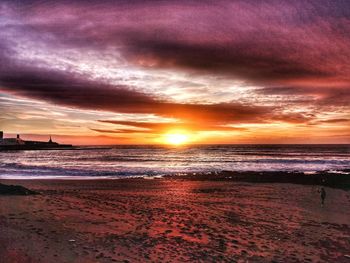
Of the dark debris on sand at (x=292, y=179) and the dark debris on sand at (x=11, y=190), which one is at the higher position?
the dark debris on sand at (x=11, y=190)

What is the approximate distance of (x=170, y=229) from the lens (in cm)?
1198

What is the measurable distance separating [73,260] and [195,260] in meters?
3.15

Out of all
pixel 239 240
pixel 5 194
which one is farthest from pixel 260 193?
pixel 5 194

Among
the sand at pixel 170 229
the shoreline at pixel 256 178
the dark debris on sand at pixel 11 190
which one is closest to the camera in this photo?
the sand at pixel 170 229

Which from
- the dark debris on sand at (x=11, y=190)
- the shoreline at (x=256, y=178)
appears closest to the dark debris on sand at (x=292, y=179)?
the shoreline at (x=256, y=178)

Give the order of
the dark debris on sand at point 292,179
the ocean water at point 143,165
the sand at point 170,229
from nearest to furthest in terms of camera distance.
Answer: the sand at point 170,229 < the dark debris on sand at point 292,179 < the ocean water at point 143,165

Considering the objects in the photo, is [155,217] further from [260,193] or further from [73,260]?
[260,193]

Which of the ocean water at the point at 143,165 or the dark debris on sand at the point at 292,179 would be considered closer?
the dark debris on sand at the point at 292,179

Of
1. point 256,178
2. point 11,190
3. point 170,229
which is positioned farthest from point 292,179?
point 11,190

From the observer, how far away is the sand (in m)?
9.22

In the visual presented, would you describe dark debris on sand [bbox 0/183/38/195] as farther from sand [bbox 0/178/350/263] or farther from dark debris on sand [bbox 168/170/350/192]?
dark debris on sand [bbox 168/170/350/192]

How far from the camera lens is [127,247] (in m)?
9.73

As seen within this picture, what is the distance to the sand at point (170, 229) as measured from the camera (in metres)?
9.22

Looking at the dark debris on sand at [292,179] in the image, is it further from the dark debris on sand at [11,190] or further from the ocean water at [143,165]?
the dark debris on sand at [11,190]
